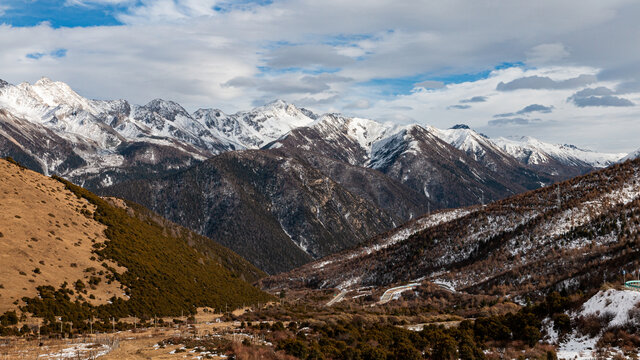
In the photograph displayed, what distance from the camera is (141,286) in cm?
7506

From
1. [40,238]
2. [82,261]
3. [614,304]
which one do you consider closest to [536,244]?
[614,304]

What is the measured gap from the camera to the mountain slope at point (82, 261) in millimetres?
57781

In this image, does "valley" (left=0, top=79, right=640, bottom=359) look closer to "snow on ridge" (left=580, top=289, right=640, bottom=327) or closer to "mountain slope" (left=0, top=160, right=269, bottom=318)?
"snow on ridge" (left=580, top=289, right=640, bottom=327)

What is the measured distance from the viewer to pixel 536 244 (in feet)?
337

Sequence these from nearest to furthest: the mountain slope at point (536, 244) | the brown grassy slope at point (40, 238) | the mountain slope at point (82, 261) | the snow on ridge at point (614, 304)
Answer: the snow on ridge at point (614, 304), the brown grassy slope at point (40, 238), the mountain slope at point (82, 261), the mountain slope at point (536, 244)

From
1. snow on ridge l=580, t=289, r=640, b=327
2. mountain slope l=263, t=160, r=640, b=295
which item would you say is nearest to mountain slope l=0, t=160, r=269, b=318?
snow on ridge l=580, t=289, r=640, b=327

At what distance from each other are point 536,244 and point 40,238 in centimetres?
9528

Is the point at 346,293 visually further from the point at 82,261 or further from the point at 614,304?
the point at 614,304

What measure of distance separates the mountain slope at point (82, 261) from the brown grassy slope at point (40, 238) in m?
0.12

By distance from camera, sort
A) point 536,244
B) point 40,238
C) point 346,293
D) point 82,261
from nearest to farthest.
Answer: point 40,238 → point 82,261 → point 536,244 → point 346,293

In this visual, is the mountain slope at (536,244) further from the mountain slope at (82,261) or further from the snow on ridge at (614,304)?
the mountain slope at (82,261)

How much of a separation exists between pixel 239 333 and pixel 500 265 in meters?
71.1

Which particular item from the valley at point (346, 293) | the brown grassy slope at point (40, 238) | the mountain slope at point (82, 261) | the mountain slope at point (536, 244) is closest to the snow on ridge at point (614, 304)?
the valley at point (346, 293)

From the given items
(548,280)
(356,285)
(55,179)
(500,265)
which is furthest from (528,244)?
(55,179)
